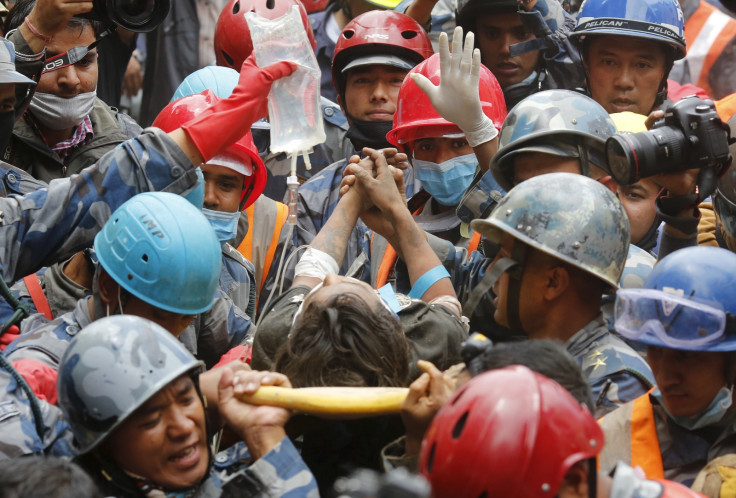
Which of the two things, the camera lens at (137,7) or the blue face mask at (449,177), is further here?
the blue face mask at (449,177)

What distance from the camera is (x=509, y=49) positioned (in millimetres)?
7078

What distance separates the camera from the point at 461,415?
279 cm

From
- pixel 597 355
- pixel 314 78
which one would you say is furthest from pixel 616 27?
pixel 597 355

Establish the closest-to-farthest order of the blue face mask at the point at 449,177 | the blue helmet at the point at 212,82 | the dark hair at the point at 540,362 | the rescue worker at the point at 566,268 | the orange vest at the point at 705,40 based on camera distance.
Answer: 1. the dark hair at the point at 540,362
2. the rescue worker at the point at 566,268
3. the blue face mask at the point at 449,177
4. the blue helmet at the point at 212,82
5. the orange vest at the point at 705,40

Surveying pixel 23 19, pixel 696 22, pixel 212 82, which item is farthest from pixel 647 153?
pixel 696 22

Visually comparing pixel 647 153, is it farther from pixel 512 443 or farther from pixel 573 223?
pixel 512 443

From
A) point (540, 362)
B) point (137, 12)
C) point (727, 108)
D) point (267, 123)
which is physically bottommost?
point (267, 123)

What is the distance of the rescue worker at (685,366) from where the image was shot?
3811mm

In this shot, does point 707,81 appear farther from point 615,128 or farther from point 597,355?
point 597,355

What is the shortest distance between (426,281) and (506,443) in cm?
237

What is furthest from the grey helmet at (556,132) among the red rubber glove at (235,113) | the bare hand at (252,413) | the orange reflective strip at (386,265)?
the bare hand at (252,413)

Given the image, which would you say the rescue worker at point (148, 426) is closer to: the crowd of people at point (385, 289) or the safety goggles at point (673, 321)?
the crowd of people at point (385, 289)

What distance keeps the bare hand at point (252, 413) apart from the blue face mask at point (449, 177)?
240cm

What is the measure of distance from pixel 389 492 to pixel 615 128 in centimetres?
349
